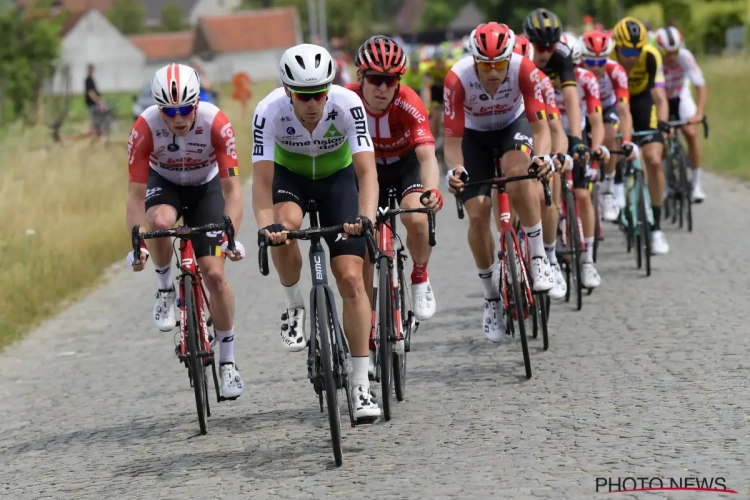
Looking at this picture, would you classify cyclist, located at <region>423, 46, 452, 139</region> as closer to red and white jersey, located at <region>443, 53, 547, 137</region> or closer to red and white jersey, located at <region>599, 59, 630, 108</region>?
red and white jersey, located at <region>599, 59, 630, 108</region>

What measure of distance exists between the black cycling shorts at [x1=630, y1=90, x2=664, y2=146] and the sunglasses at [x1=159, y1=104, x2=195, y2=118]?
7.01m

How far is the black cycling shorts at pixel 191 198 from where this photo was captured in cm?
850

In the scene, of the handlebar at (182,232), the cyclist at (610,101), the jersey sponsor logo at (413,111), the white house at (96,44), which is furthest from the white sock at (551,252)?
the white house at (96,44)

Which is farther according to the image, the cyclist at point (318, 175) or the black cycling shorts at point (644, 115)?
the black cycling shorts at point (644, 115)

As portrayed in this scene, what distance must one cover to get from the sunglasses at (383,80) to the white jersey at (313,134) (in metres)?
0.67

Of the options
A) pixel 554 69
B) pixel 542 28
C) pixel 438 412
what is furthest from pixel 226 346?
pixel 554 69

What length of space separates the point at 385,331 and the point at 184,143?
171cm

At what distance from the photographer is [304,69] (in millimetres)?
6977

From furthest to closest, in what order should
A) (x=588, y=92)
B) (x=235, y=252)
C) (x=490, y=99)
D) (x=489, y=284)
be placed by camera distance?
(x=588, y=92), (x=489, y=284), (x=490, y=99), (x=235, y=252)

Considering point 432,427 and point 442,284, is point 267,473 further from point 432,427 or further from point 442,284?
point 442,284

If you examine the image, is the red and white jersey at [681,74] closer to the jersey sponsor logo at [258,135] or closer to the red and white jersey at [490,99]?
the red and white jersey at [490,99]

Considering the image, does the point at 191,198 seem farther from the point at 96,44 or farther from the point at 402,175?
the point at 96,44

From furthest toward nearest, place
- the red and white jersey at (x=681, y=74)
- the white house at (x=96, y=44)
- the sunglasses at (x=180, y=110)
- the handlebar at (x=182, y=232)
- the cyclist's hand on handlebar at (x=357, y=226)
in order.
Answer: the white house at (x=96, y=44)
the red and white jersey at (x=681, y=74)
the sunglasses at (x=180, y=110)
the handlebar at (x=182, y=232)
the cyclist's hand on handlebar at (x=357, y=226)

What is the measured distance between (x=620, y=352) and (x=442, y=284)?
4060 mm
